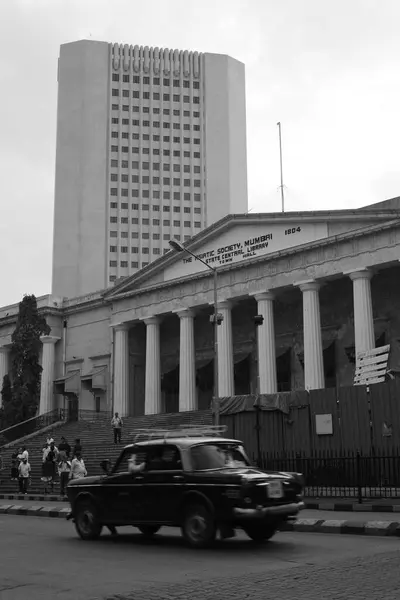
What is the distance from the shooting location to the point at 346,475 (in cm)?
2134

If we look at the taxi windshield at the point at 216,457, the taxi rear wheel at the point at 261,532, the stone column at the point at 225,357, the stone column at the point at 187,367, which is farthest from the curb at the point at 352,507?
the stone column at the point at 187,367

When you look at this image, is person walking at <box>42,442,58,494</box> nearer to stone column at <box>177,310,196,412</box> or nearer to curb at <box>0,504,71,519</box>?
curb at <box>0,504,71,519</box>

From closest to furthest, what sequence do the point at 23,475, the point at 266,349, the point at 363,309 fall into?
the point at 23,475 → the point at 363,309 → the point at 266,349

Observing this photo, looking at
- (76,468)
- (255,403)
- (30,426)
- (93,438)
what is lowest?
(76,468)

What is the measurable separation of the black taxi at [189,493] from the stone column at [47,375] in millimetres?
40530

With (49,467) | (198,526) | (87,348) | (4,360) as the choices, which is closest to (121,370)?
(87,348)

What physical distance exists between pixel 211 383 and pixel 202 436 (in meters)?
33.8

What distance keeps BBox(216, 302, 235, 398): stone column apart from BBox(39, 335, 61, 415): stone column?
17.0 metres

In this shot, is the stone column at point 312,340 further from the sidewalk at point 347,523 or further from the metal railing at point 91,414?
the sidewalk at point 347,523

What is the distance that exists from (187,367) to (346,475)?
75.3 feet

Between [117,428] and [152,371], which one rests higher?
[152,371]

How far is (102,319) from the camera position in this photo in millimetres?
52344

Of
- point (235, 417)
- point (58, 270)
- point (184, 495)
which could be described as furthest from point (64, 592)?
point (58, 270)

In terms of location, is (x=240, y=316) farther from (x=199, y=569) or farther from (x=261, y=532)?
(x=199, y=569)
